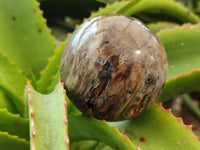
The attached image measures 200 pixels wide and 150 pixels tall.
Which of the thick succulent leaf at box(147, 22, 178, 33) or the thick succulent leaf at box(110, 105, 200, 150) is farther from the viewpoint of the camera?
the thick succulent leaf at box(147, 22, 178, 33)

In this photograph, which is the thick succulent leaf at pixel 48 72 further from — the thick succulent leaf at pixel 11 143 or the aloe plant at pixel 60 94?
the thick succulent leaf at pixel 11 143

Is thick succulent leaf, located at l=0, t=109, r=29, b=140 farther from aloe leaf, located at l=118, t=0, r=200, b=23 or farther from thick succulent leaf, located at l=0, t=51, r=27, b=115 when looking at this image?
aloe leaf, located at l=118, t=0, r=200, b=23

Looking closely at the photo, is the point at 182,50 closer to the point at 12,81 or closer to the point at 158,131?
the point at 158,131

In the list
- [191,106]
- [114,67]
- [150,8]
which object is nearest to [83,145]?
[114,67]

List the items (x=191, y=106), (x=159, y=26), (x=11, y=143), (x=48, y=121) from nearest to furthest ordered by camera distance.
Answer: (x=48, y=121) → (x=11, y=143) → (x=159, y=26) → (x=191, y=106)

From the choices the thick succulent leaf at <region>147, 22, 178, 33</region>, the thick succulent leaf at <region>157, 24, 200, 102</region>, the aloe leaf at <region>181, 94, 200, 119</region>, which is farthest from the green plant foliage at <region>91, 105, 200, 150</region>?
the aloe leaf at <region>181, 94, 200, 119</region>

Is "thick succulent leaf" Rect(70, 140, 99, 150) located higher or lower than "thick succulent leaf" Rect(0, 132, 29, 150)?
lower

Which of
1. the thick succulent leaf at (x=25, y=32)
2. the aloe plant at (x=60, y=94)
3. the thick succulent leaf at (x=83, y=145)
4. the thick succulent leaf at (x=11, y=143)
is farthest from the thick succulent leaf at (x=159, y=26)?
the thick succulent leaf at (x=11, y=143)
